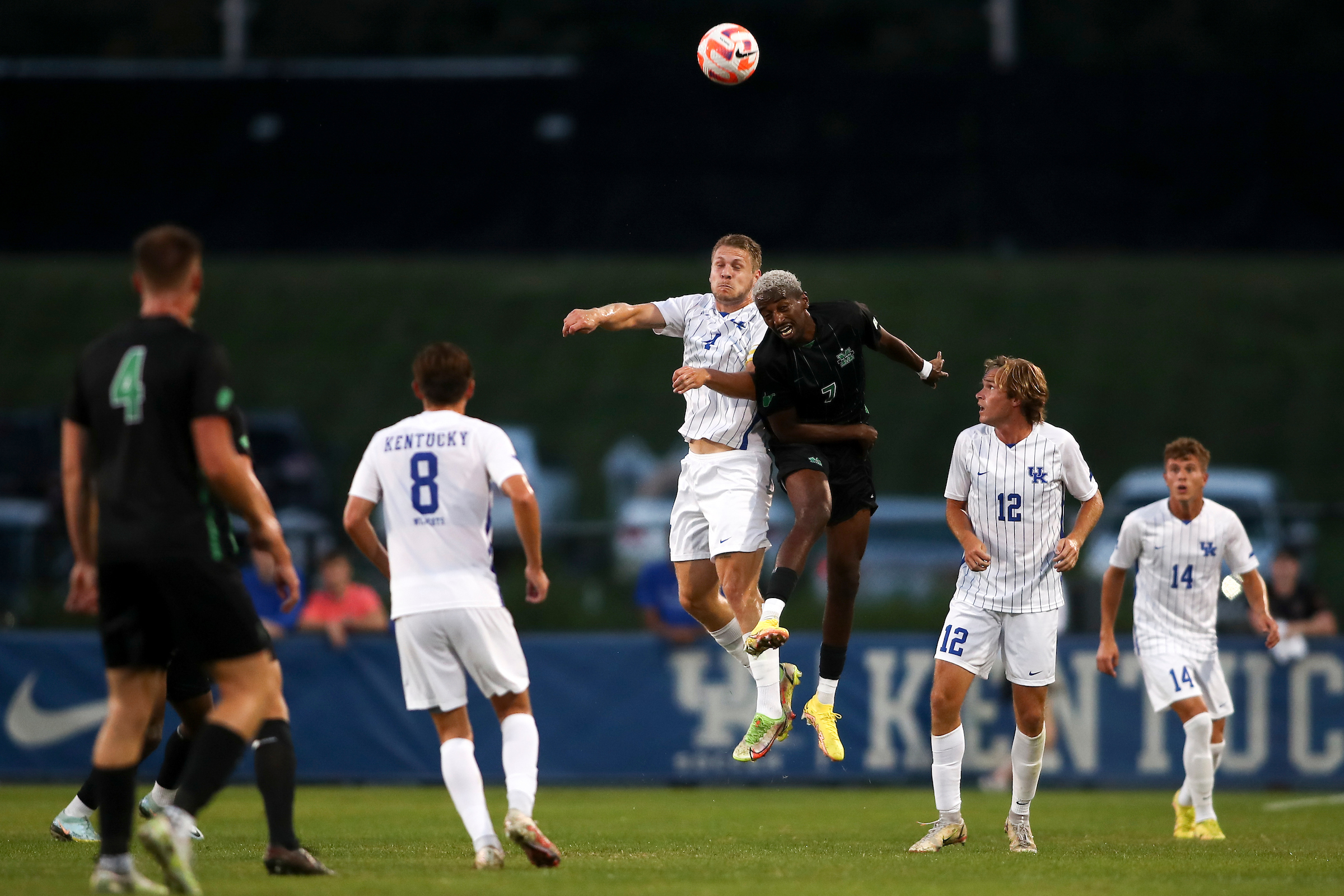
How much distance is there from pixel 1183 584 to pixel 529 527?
563cm

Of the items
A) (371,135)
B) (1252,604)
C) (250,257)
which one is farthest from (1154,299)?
(1252,604)

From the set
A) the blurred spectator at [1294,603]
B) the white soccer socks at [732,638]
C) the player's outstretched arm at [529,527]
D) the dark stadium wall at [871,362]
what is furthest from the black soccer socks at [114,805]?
the dark stadium wall at [871,362]

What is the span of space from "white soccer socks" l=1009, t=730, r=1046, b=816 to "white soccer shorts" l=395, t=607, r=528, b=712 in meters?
3.39

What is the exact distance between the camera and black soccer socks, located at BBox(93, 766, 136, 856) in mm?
6773

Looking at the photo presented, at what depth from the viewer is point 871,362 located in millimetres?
26625

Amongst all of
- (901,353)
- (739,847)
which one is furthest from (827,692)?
(901,353)

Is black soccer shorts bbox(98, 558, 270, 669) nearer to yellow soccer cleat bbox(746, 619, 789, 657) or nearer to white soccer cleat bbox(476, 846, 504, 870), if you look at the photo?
white soccer cleat bbox(476, 846, 504, 870)

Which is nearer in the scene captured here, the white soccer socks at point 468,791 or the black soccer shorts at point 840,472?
the white soccer socks at point 468,791

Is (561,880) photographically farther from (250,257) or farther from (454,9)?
(454,9)

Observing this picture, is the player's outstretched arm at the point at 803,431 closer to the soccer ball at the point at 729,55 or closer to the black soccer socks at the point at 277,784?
the soccer ball at the point at 729,55

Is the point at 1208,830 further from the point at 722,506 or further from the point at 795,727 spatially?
the point at 795,727

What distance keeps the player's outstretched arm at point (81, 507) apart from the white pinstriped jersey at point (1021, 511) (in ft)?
15.7

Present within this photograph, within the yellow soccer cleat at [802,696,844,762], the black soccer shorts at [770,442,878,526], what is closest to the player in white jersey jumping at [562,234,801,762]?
the yellow soccer cleat at [802,696,844,762]

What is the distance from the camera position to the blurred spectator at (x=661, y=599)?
15.8m
